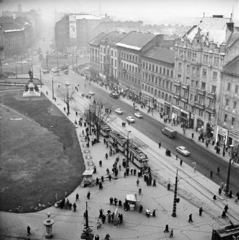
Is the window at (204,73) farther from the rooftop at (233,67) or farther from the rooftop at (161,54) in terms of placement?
the rooftop at (161,54)

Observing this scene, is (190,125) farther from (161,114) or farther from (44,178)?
(44,178)

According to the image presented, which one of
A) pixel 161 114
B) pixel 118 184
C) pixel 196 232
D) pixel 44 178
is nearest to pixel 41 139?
pixel 44 178

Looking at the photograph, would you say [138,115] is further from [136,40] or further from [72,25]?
[72,25]

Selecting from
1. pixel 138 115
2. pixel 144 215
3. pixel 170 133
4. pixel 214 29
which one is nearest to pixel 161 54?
pixel 138 115

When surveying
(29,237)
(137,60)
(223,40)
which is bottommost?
(29,237)

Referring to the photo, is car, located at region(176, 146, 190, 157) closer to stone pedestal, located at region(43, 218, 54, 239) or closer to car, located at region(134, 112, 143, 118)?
car, located at region(134, 112, 143, 118)

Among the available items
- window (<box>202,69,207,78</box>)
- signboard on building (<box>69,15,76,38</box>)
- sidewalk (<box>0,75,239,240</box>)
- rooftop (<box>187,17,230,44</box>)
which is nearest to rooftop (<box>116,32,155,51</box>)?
rooftop (<box>187,17,230,44</box>)
